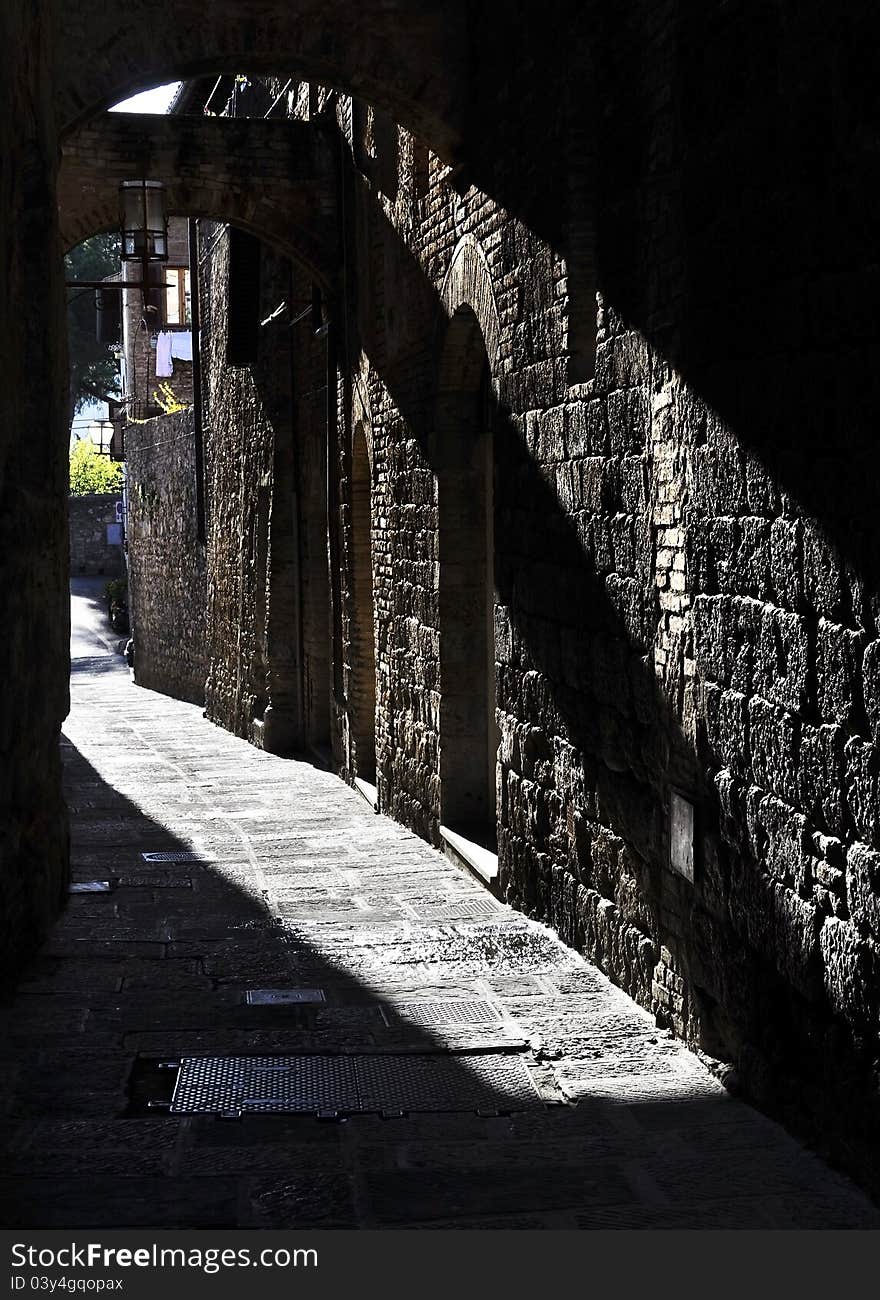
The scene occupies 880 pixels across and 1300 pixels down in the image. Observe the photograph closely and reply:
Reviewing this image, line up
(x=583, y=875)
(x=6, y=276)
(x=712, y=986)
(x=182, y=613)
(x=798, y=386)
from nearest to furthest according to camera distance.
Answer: (x=798, y=386) < (x=712, y=986) < (x=6, y=276) < (x=583, y=875) < (x=182, y=613)

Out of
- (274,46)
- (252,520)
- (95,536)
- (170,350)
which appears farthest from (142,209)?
(95,536)

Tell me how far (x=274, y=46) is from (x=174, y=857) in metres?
3.98

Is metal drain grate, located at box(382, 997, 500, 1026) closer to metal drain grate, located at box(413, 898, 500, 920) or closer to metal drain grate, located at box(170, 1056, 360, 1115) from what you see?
metal drain grate, located at box(170, 1056, 360, 1115)

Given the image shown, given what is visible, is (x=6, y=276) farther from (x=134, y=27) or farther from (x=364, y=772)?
(x=364, y=772)

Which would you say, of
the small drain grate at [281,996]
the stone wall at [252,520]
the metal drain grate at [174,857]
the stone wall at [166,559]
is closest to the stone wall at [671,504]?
the small drain grate at [281,996]

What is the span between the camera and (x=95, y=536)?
38938 mm

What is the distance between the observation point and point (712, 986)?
4.42 m

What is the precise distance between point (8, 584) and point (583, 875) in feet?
7.54

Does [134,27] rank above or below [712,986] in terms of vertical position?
above

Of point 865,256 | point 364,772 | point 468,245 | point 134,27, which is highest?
point 134,27

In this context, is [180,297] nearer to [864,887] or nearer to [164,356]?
[164,356]

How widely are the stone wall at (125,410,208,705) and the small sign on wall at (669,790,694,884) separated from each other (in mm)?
12921

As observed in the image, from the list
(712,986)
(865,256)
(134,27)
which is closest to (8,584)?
(712,986)

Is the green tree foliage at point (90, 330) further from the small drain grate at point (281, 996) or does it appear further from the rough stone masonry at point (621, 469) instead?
the small drain grate at point (281, 996)
